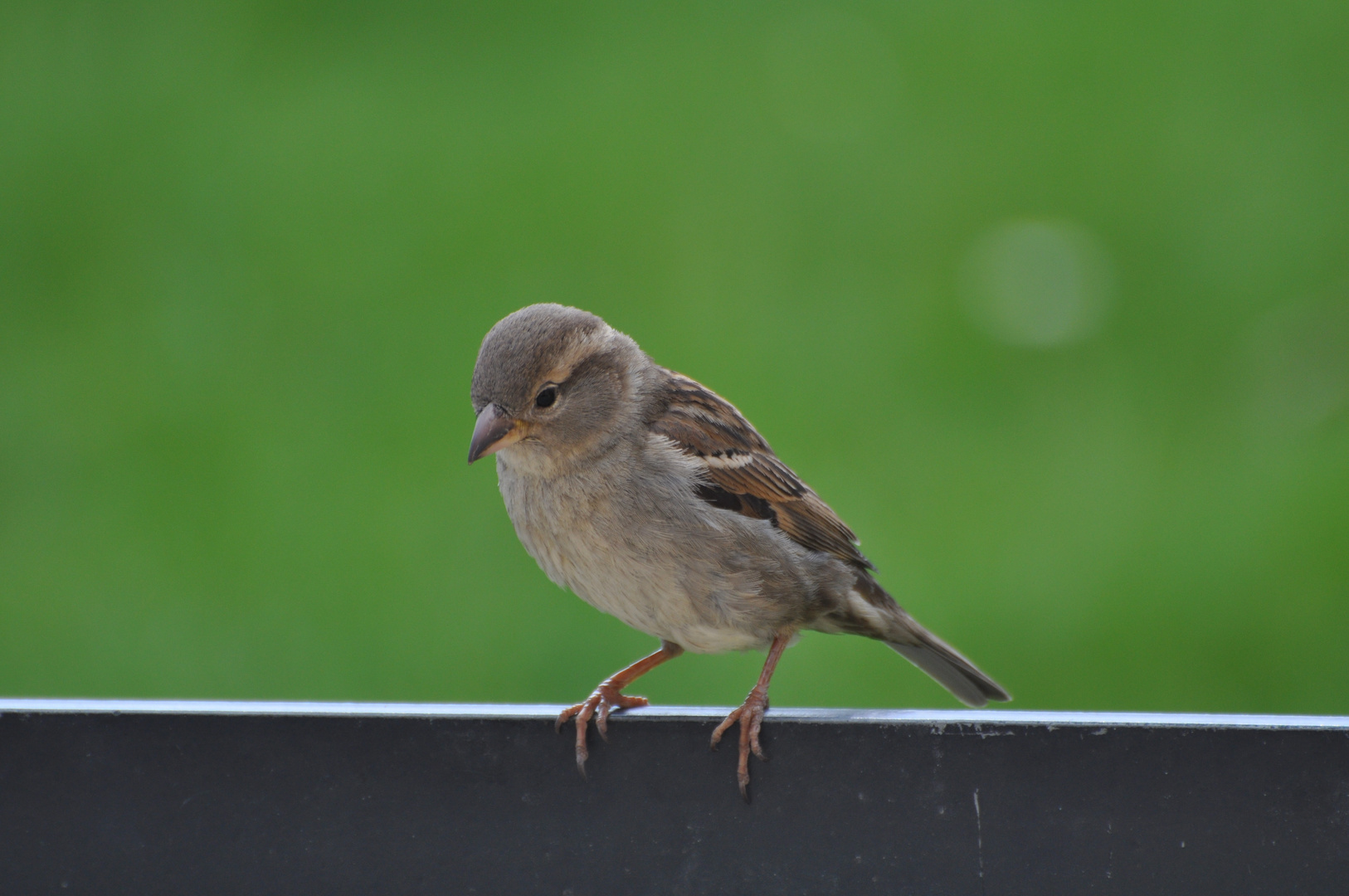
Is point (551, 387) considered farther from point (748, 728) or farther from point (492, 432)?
point (748, 728)

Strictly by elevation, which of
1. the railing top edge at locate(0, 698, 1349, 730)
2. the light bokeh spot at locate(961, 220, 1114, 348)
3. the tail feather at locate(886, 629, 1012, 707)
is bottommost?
the tail feather at locate(886, 629, 1012, 707)

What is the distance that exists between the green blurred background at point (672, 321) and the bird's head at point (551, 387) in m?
1.44

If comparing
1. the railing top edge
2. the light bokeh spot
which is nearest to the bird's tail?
the railing top edge

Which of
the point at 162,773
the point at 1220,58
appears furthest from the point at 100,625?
the point at 1220,58

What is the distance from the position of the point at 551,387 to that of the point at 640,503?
0.23 m

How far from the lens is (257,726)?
166 cm

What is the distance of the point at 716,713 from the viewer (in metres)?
1.73

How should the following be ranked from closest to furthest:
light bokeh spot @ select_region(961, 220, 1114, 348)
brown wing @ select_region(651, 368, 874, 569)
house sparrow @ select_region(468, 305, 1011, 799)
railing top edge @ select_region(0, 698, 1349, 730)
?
1. railing top edge @ select_region(0, 698, 1349, 730)
2. house sparrow @ select_region(468, 305, 1011, 799)
3. brown wing @ select_region(651, 368, 874, 569)
4. light bokeh spot @ select_region(961, 220, 1114, 348)

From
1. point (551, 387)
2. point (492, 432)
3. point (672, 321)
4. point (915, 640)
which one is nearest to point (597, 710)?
point (492, 432)

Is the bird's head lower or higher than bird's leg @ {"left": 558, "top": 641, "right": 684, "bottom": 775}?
higher

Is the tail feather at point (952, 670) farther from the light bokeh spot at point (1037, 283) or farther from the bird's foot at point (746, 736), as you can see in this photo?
the light bokeh spot at point (1037, 283)

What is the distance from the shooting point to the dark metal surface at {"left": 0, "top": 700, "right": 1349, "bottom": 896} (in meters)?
1.59

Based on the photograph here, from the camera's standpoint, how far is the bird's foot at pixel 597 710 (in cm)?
170

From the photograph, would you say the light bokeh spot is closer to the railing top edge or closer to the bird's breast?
the bird's breast
